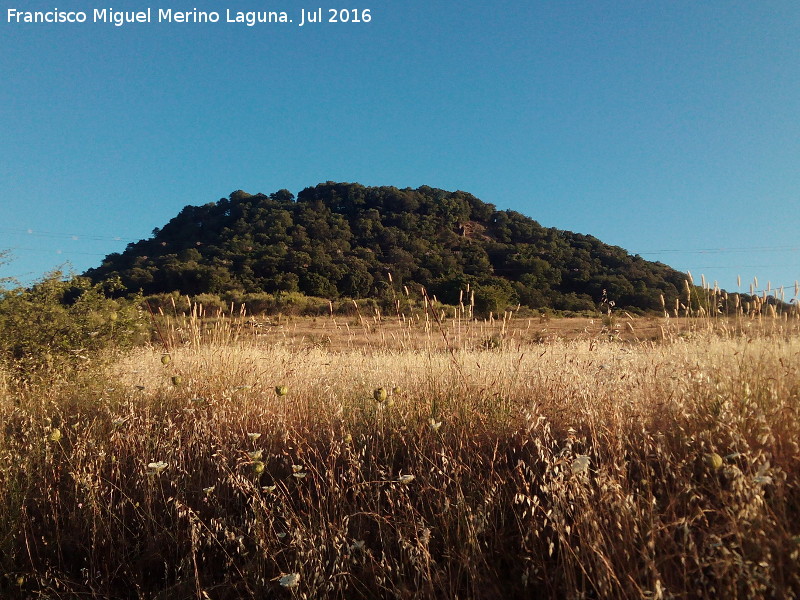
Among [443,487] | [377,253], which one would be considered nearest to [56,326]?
[443,487]

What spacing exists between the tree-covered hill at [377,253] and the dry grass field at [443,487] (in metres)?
16.7

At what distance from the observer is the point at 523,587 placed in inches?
82.8

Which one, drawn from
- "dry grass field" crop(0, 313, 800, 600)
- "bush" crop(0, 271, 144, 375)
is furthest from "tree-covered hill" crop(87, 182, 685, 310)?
"dry grass field" crop(0, 313, 800, 600)

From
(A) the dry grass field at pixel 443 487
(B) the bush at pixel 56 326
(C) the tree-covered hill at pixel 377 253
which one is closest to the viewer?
(A) the dry grass field at pixel 443 487

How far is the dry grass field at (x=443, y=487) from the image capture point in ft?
6.06

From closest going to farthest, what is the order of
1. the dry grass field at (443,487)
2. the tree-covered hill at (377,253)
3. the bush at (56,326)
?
the dry grass field at (443,487) → the bush at (56,326) → the tree-covered hill at (377,253)

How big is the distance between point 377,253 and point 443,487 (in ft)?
138

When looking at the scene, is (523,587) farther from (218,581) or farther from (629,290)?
(629,290)

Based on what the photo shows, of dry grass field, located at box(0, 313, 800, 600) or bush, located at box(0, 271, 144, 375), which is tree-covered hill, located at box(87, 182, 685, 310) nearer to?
bush, located at box(0, 271, 144, 375)

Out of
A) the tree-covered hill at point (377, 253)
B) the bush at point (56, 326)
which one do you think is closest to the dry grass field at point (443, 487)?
the bush at point (56, 326)

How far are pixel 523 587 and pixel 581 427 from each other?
3.41 feet

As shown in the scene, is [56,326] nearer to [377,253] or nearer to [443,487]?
[443,487]

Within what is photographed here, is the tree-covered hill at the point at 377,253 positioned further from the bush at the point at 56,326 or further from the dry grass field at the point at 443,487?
the dry grass field at the point at 443,487

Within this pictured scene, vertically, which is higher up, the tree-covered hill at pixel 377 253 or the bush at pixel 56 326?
the tree-covered hill at pixel 377 253
